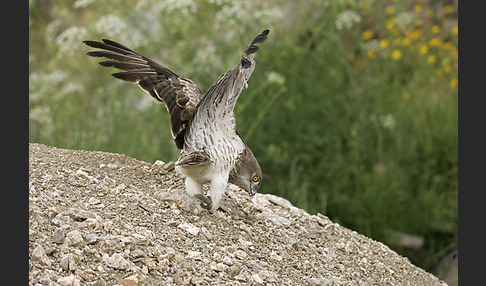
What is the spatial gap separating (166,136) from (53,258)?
3540mm

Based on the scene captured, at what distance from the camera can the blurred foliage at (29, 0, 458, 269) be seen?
6605 millimetres

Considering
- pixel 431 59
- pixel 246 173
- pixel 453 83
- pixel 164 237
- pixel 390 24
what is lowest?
pixel 164 237

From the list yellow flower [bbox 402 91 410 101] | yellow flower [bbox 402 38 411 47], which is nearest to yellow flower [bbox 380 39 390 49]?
yellow flower [bbox 402 91 410 101]

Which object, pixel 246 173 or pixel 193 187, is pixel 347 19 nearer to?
pixel 246 173

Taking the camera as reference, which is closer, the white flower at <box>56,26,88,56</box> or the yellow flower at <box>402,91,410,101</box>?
the white flower at <box>56,26,88,56</box>

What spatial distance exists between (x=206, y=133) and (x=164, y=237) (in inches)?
27.2

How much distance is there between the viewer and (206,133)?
3.89 meters

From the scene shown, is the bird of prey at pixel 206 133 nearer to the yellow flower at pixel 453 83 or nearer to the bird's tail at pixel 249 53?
the bird's tail at pixel 249 53

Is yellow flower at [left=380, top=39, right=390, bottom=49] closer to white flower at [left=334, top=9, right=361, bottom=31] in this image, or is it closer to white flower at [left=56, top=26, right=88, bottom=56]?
white flower at [left=334, top=9, right=361, bottom=31]

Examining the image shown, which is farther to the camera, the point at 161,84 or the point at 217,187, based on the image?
the point at 161,84

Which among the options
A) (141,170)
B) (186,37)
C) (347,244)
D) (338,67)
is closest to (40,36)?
(186,37)

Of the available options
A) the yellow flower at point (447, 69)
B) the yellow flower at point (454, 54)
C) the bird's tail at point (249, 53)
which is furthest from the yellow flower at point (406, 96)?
the bird's tail at point (249, 53)

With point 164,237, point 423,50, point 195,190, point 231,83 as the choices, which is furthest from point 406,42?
point 164,237

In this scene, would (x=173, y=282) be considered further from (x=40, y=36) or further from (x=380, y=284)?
(x=40, y=36)
